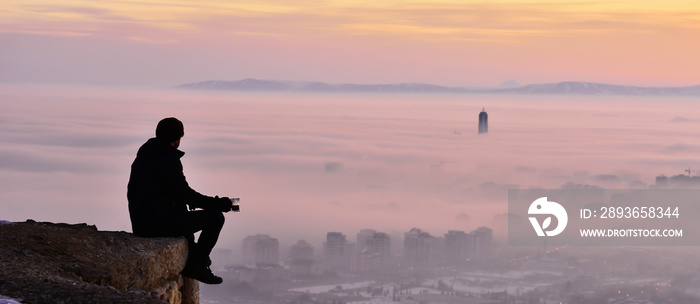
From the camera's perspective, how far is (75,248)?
29.1 feet

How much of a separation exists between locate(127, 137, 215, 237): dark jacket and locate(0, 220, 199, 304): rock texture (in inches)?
11.8

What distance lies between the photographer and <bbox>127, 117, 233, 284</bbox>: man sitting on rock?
8805 millimetres

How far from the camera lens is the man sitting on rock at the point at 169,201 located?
8805mm

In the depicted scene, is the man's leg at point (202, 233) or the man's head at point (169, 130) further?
the man's leg at point (202, 233)

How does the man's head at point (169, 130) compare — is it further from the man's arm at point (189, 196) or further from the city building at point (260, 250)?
the city building at point (260, 250)

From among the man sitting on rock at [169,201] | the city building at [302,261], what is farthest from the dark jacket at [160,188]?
the city building at [302,261]

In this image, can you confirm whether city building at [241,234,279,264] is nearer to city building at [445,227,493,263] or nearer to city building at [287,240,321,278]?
city building at [287,240,321,278]

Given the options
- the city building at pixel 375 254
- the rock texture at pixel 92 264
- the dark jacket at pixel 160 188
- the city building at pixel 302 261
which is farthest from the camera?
the city building at pixel 375 254

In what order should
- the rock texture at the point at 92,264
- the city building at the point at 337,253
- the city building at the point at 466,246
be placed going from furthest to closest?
the city building at the point at 466,246 < the city building at the point at 337,253 < the rock texture at the point at 92,264

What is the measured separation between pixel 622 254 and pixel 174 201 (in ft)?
477

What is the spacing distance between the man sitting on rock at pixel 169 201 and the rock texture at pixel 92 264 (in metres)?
0.13

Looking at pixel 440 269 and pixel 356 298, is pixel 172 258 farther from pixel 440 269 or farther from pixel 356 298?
pixel 440 269

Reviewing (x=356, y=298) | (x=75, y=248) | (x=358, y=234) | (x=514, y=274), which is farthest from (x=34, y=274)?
(x=358, y=234)

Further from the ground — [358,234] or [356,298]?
[358,234]
